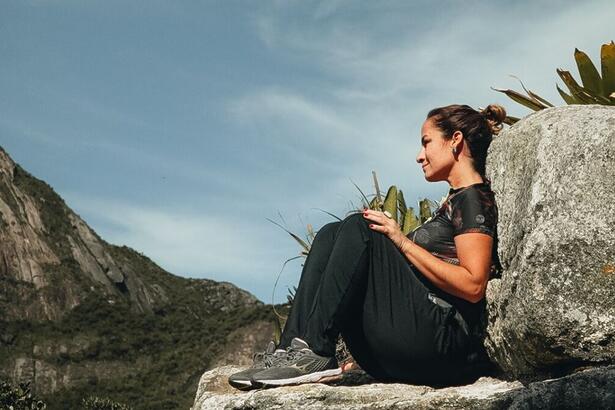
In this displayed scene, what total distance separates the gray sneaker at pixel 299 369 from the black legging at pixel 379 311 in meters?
0.04

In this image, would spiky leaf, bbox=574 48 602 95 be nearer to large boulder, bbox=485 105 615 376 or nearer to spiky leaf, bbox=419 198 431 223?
large boulder, bbox=485 105 615 376

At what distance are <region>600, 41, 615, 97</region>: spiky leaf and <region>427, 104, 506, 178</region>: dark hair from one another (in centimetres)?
78

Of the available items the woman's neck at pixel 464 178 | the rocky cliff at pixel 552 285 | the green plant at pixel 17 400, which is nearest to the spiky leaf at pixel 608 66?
the rocky cliff at pixel 552 285

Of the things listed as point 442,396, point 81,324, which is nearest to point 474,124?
point 442,396

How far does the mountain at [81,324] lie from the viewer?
199 ft

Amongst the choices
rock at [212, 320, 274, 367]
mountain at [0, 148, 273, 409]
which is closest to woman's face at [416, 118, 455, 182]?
mountain at [0, 148, 273, 409]

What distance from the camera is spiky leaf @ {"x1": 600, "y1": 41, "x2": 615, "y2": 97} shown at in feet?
16.7

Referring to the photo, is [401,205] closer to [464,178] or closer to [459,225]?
[464,178]

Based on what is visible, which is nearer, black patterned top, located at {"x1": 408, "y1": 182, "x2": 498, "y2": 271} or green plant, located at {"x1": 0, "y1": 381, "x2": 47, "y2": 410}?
black patterned top, located at {"x1": 408, "y1": 182, "x2": 498, "y2": 271}

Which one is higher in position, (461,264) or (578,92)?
(578,92)

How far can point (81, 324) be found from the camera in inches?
2746

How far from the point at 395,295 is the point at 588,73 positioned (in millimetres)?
1926

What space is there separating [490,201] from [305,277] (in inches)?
40.9

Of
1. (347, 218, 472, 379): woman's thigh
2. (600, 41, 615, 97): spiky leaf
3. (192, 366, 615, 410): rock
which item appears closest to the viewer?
(192, 366, 615, 410): rock
